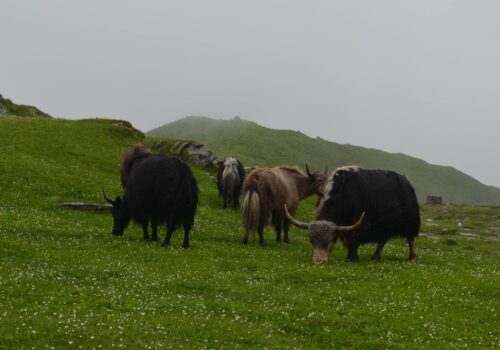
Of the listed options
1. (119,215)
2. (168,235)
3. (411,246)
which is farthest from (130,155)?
(411,246)

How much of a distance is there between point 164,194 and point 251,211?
15.6ft

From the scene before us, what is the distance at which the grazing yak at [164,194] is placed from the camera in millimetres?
20719

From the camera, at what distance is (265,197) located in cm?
2397

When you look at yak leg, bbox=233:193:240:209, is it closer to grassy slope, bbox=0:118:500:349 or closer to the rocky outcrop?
grassy slope, bbox=0:118:500:349

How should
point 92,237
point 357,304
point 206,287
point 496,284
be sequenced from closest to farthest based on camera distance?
point 357,304 < point 206,287 < point 496,284 < point 92,237

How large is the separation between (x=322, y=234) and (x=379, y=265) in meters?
2.70

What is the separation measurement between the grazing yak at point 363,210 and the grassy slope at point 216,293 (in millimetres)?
1174

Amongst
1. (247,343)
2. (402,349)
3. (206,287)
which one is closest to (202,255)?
(206,287)

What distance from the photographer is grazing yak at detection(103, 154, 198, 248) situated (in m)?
20.7

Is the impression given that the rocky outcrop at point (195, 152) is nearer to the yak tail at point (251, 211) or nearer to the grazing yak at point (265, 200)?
the grazing yak at point (265, 200)

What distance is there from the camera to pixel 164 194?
68.2 feet

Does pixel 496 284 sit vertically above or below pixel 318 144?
below

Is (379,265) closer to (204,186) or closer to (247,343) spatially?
(247,343)

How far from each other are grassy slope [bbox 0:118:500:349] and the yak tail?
3.67 ft
